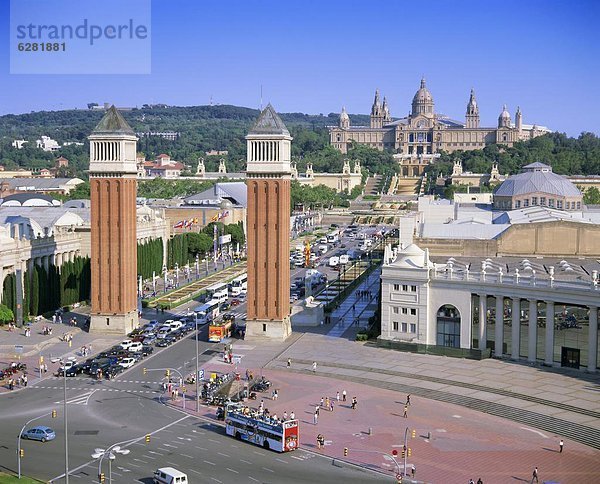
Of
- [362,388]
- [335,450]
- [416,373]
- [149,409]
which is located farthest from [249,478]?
[416,373]

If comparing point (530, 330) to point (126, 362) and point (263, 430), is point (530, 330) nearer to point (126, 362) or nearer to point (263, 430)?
point (263, 430)

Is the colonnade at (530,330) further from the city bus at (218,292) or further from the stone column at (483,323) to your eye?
the city bus at (218,292)

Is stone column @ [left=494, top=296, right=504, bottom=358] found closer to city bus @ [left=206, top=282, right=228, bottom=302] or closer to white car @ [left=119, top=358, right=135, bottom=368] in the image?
white car @ [left=119, top=358, right=135, bottom=368]

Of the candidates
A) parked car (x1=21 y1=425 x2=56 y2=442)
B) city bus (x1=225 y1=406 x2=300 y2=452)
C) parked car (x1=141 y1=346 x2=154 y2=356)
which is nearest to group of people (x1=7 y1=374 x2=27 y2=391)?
parked car (x1=141 y1=346 x2=154 y2=356)

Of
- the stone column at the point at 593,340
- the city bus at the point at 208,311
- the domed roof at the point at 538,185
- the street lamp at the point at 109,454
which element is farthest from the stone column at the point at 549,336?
the domed roof at the point at 538,185

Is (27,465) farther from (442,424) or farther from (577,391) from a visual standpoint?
(577,391)

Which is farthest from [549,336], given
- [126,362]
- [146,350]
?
[126,362]
